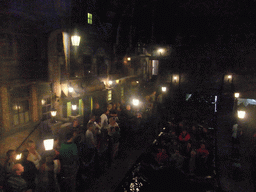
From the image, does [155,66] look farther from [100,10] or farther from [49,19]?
[49,19]

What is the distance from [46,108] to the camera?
9664 mm

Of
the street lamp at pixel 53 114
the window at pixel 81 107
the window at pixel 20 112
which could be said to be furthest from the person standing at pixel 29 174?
the window at pixel 81 107

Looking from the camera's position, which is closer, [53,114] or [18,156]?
[18,156]

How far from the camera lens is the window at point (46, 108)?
9484 millimetres

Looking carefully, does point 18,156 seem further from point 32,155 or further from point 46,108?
point 46,108

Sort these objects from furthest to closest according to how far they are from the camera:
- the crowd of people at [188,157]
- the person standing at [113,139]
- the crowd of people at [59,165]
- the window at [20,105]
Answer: the person standing at [113,139]
the window at [20,105]
the crowd of people at [188,157]
the crowd of people at [59,165]

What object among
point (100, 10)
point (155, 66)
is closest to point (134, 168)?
point (100, 10)

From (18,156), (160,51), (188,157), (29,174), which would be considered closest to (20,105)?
(18,156)

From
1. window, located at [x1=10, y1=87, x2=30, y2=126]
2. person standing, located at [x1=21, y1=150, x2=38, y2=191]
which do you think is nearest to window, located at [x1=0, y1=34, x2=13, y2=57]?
window, located at [x1=10, y1=87, x2=30, y2=126]

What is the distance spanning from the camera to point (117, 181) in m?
7.12

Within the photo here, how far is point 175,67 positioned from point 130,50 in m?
6.13

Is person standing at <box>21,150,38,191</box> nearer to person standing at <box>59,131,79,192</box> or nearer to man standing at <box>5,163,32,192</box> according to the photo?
man standing at <box>5,163,32,192</box>

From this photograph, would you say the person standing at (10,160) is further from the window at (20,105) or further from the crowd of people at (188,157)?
the crowd of people at (188,157)

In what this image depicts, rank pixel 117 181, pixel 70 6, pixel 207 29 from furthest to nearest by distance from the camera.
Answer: pixel 207 29, pixel 70 6, pixel 117 181
